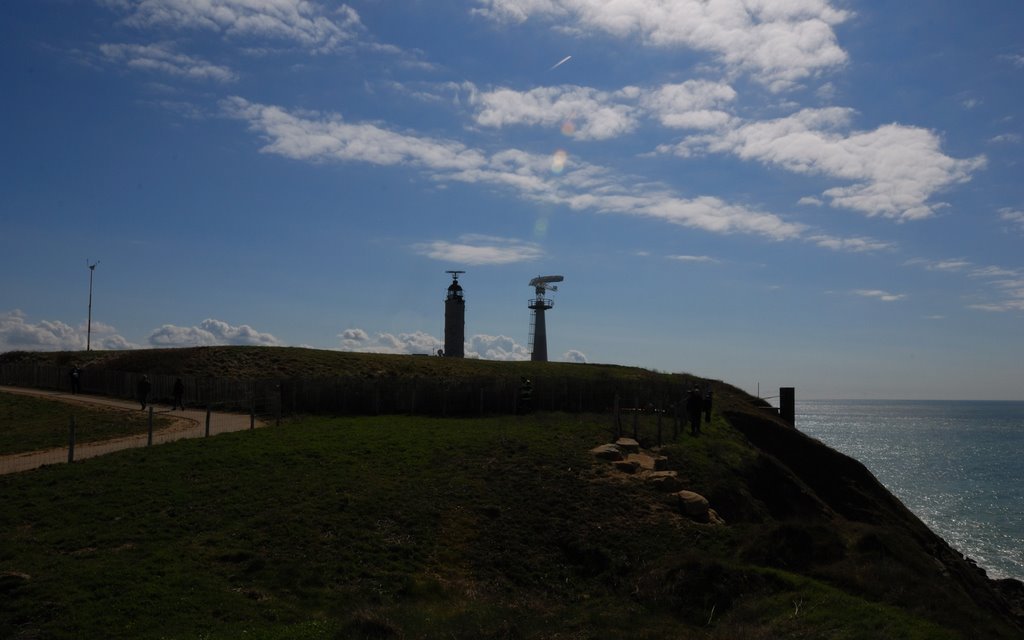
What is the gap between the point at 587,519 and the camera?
18719mm

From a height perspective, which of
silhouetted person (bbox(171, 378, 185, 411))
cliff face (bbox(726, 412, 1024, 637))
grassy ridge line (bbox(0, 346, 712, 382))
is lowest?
cliff face (bbox(726, 412, 1024, 637))

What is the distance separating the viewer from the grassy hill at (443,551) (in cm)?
1236

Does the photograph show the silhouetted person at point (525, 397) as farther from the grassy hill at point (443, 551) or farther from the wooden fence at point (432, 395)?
the grassy hill at point (443, 551)

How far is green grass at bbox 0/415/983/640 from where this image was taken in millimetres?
12234

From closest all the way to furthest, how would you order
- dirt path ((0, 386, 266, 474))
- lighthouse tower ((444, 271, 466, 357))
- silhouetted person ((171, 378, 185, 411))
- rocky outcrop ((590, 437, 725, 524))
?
1. rocky outcrop ((590, 437, 725, 524))
2. dirt path ((0, 386, 266, 474))
3. silhouetted person ((171, 378, 185, 411))
4. lighthouse tower ((444, 271, 466, 357))

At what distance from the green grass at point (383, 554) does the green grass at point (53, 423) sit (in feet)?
19.8

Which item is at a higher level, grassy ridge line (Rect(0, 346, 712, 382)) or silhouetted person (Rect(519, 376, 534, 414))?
grassy ridge line (Rect(0, 346, 712, 382))

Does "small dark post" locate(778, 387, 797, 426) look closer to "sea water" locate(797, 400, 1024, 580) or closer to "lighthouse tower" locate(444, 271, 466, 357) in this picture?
"sea water" locate(797, 400, 1024, 580)

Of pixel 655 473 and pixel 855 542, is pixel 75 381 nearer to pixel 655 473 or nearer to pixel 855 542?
pixel 655 473

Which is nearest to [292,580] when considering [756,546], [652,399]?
[756,546]

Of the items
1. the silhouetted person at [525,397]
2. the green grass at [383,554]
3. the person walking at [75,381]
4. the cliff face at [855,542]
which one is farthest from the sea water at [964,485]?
the person walking at [75,381]

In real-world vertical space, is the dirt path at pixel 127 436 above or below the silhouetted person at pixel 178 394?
below

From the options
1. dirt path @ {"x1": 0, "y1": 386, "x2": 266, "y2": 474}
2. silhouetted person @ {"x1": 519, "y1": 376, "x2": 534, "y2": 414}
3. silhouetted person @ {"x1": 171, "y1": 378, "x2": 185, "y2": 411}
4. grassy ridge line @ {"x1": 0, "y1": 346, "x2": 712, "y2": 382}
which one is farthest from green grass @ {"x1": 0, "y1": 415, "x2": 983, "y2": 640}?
grassy ridge line @ {"x1": 0, "y1": 346, "x2": 712, "y2": 382}

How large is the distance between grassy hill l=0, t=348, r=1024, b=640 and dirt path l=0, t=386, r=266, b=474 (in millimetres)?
2226
